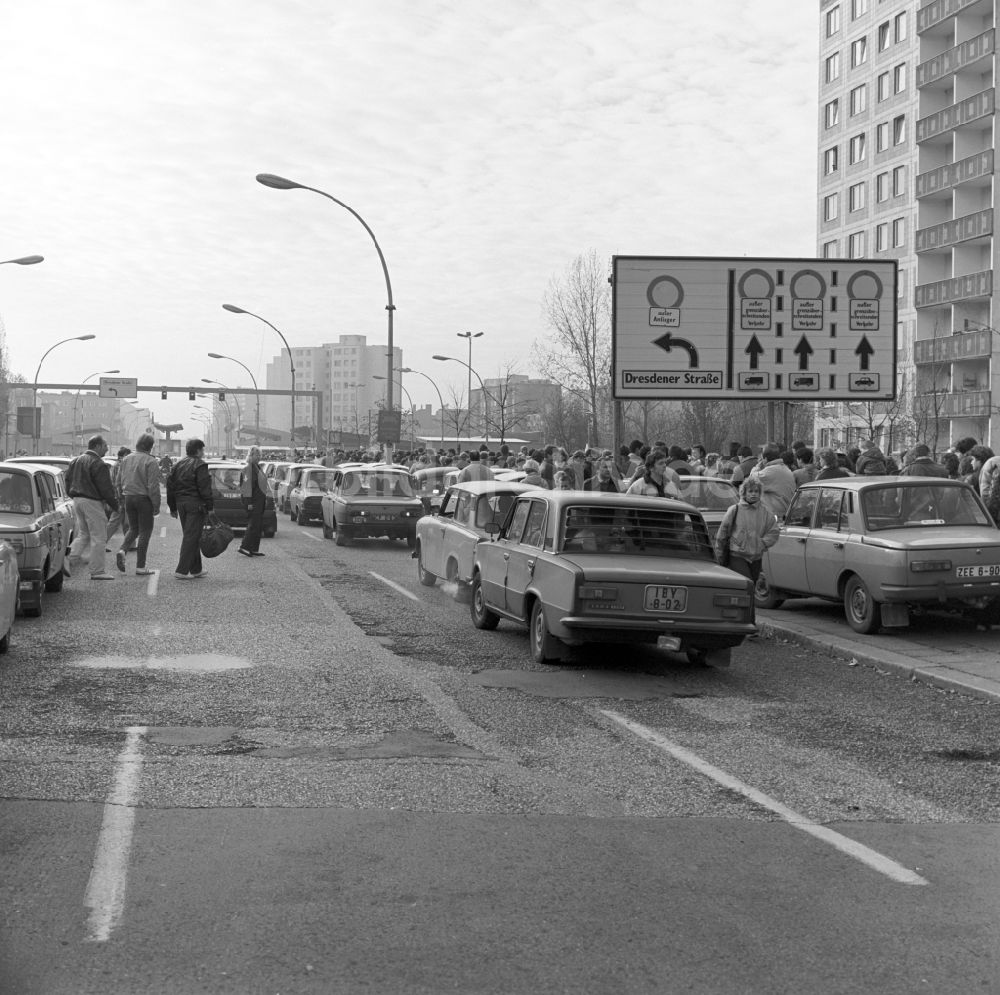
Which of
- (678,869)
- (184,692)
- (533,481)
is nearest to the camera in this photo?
(678,869)

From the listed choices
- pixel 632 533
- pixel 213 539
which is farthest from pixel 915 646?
pixel 213 539

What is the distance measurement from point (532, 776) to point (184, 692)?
3.18 m

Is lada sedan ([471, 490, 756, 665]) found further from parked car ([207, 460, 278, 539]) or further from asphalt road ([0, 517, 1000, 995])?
parked car ([207, 460, 278, 539])

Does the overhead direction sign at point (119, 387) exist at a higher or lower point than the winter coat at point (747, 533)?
higher

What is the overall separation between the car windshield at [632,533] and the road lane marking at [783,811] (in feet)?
8.97

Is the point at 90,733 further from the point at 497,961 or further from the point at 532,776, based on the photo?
the point at 497,961

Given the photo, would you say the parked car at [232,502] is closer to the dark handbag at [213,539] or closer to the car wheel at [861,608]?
the dark handbag at [213,539]

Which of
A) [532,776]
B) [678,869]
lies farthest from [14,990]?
[532,776]

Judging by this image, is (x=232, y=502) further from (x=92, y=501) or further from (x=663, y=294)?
(x=92, y=501)

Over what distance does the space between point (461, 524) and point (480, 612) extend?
2.32 metres

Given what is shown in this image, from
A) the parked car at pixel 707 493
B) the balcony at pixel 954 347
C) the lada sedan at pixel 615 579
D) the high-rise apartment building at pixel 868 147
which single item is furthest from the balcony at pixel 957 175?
the lada sedan at pixel 615 579

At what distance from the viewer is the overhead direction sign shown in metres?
86.5

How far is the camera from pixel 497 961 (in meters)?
4.18

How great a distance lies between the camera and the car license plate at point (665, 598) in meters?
10.2
